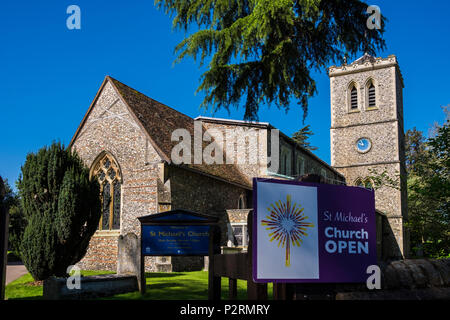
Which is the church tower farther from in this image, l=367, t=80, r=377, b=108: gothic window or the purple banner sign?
the purple banner sign

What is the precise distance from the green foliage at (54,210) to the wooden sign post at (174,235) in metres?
3.49

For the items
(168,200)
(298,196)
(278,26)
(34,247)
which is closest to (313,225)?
(298,196)

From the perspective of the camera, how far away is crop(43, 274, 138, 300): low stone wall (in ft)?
30.0

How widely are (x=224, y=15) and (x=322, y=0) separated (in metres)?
2.50

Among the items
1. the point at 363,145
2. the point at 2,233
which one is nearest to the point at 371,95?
the point at 363,145

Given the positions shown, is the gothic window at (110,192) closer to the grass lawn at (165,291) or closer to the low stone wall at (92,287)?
the grass lawn at (165,291)

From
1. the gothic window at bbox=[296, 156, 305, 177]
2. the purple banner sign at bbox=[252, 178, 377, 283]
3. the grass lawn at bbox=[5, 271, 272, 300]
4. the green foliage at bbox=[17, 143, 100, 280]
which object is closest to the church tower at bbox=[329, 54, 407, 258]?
the gothic window at bbox=[296, 156, 305, 177]

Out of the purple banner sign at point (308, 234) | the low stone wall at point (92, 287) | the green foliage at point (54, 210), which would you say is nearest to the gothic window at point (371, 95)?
the green foliage at point (54, 210)

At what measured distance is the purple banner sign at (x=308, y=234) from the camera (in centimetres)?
318

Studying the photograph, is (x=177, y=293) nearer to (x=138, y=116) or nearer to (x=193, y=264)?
(x=193, y=264)

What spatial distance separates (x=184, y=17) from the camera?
11.1m

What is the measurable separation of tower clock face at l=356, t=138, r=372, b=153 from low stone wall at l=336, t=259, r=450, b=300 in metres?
37.3

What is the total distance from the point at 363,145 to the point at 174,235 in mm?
33098
